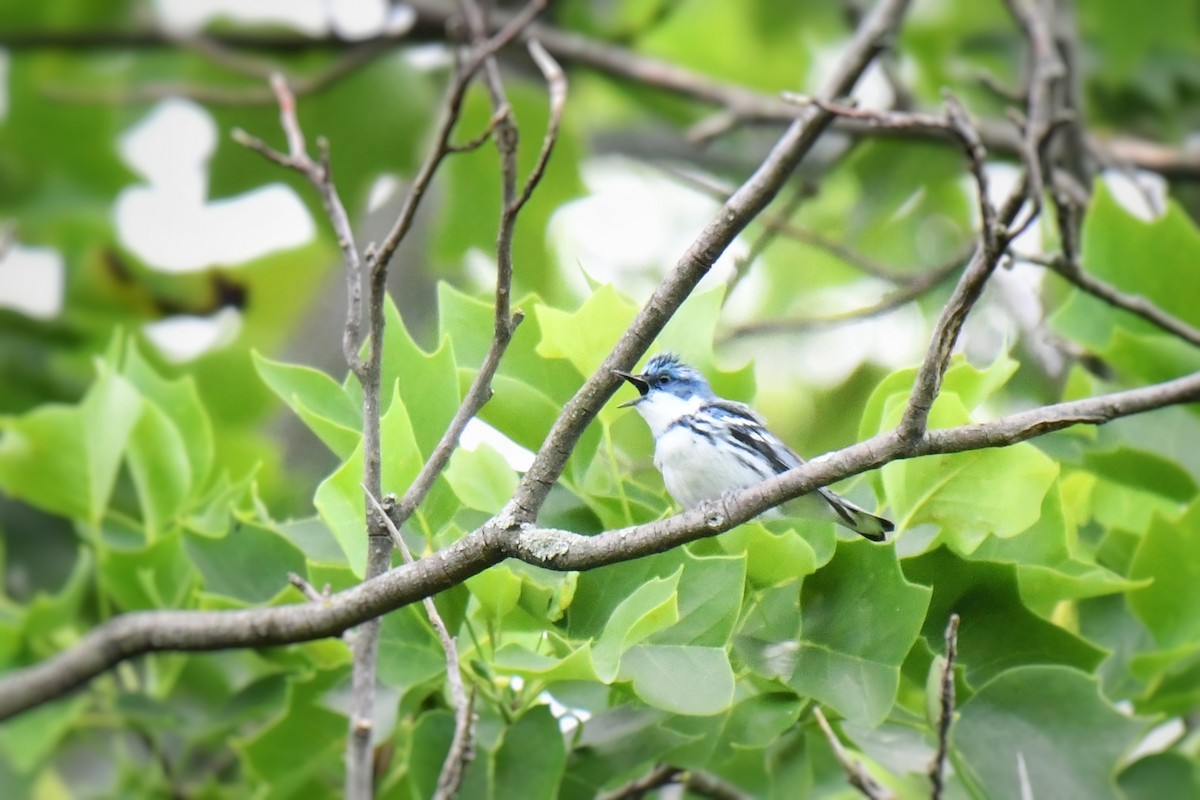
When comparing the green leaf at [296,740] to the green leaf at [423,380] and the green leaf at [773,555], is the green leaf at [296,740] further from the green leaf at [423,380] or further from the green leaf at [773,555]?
the green leaf at [773,555]

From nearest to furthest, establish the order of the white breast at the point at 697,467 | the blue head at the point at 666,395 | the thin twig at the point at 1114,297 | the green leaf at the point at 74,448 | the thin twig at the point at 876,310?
the thin twig at the point at 1114,297 → the green leaf at the point at 74,448 → the white breast at the point at 697,467 → the blue head at the point at 666,395 → the thin twig at the point at 876,310

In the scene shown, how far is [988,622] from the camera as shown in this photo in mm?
2000

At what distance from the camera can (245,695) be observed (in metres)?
2.52

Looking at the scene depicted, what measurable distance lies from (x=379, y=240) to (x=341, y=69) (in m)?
0.57

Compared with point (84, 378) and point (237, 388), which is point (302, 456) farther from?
point (84, 378)

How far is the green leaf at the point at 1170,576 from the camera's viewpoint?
7.30 feet

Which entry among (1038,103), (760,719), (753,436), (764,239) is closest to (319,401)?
(760,719)

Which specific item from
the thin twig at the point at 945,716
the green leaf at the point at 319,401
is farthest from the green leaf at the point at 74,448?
the thin twig at the point at 945,716

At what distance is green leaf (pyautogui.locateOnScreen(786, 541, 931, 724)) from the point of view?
1.81 meters

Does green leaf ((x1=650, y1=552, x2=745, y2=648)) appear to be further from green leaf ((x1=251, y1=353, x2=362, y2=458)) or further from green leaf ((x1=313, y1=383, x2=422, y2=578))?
green leaf ((x1=251, y1=353, x2=362, y2=458))

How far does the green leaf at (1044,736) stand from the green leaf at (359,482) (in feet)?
2.97

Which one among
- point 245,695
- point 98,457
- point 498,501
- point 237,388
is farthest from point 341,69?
point 498,501

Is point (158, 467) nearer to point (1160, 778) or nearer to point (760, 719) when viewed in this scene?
point (760, 719)

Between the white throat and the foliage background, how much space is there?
38cm
